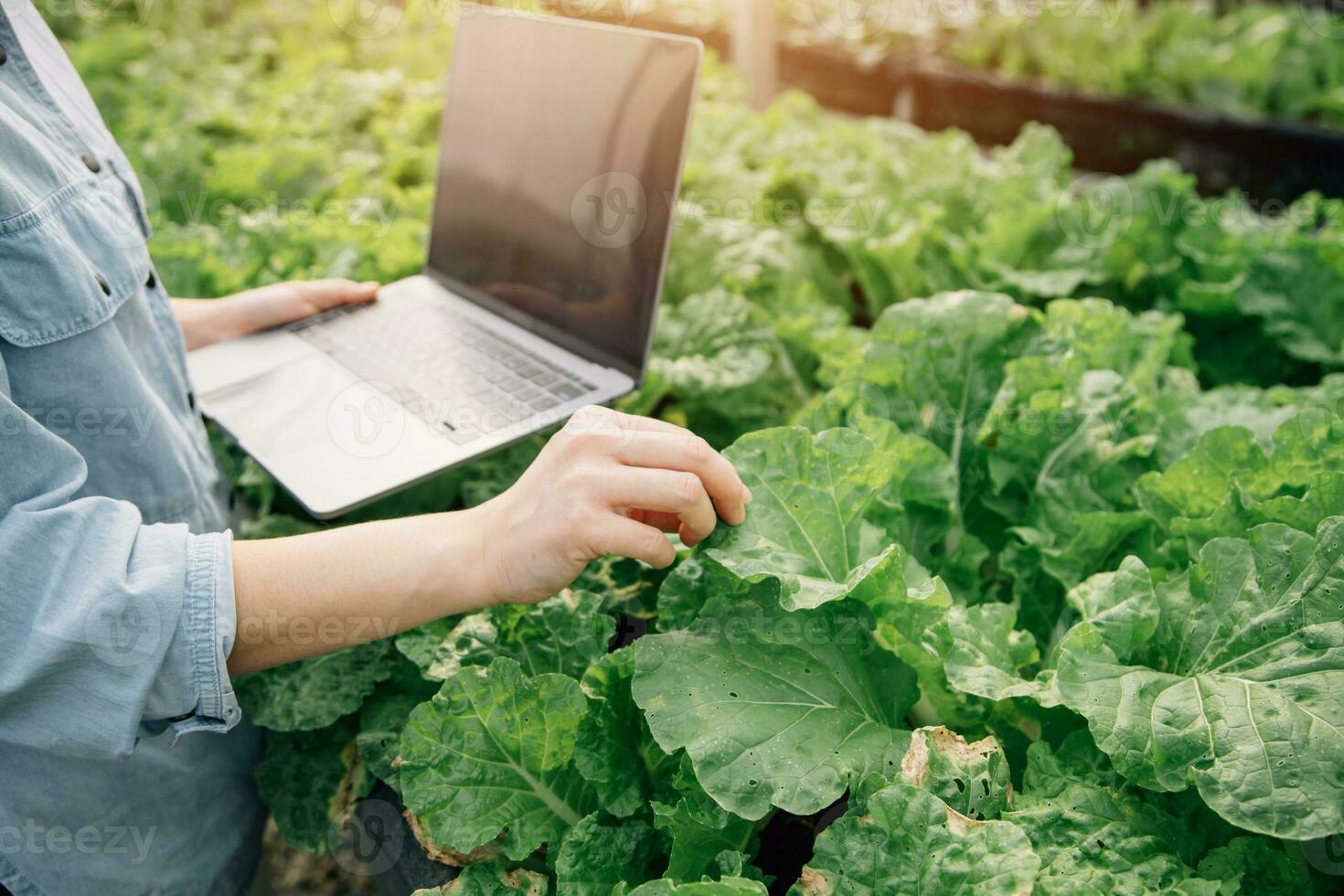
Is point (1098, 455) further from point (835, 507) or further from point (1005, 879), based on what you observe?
point (1005, 879)

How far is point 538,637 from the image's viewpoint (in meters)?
1.29

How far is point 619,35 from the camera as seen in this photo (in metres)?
1.45

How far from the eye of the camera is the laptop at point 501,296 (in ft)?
4.52

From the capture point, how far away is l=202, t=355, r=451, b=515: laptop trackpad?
1.33m

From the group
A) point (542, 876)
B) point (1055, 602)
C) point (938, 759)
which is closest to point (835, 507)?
point (938, 759)

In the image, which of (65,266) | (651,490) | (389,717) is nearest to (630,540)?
(651,490)

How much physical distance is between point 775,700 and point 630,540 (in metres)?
0.25

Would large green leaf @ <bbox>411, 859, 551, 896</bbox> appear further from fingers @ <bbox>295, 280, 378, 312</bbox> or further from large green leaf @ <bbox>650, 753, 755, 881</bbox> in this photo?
fingers @ <bbox>295, 280, 378, 312</bbox>

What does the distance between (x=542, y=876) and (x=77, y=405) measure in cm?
74

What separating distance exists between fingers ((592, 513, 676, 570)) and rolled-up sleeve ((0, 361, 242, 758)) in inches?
14.2

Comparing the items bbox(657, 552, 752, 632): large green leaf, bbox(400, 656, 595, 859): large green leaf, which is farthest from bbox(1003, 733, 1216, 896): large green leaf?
bbox(400, 656, 595, 859): large green leaf

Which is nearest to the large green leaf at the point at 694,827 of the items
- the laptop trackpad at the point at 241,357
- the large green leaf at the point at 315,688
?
the large green leaf at the point at 315,688

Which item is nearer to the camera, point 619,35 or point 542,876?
point 542,876

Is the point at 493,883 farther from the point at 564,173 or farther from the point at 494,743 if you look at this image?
the point at 564,173
